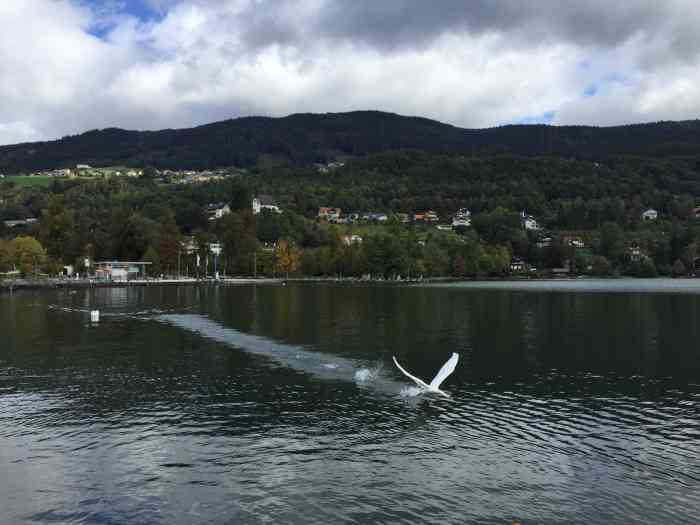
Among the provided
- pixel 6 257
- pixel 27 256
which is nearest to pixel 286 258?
pixel 27 256

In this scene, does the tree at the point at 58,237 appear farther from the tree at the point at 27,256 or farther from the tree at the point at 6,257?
the tree at the point at 6,257

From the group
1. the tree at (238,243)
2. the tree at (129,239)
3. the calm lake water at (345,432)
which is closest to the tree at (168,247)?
the tree at (129,239)

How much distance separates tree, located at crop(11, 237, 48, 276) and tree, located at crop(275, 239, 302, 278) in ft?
207

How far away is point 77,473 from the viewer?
63.6ft

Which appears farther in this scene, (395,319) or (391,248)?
(391,248)

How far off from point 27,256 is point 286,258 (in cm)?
6913

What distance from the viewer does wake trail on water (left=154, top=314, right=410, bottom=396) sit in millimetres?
33219

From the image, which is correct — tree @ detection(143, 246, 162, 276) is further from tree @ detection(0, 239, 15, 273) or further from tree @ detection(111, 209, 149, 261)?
tree @ detection(0, 239, 15, 273)

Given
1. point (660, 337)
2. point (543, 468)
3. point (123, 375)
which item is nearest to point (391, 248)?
point (660, 337)

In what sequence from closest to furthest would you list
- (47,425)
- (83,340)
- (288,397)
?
(47,425)
(288,397)
(83,340)

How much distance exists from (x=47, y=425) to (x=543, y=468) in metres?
19.0

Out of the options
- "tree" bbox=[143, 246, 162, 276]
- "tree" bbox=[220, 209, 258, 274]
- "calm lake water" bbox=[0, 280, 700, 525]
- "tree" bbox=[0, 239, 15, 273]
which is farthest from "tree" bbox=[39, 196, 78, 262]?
"calm lake water" bbox=[0, 280, 700, 525]

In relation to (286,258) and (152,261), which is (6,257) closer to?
(152,261)

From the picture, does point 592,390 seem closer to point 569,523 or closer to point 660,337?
point 569,523
